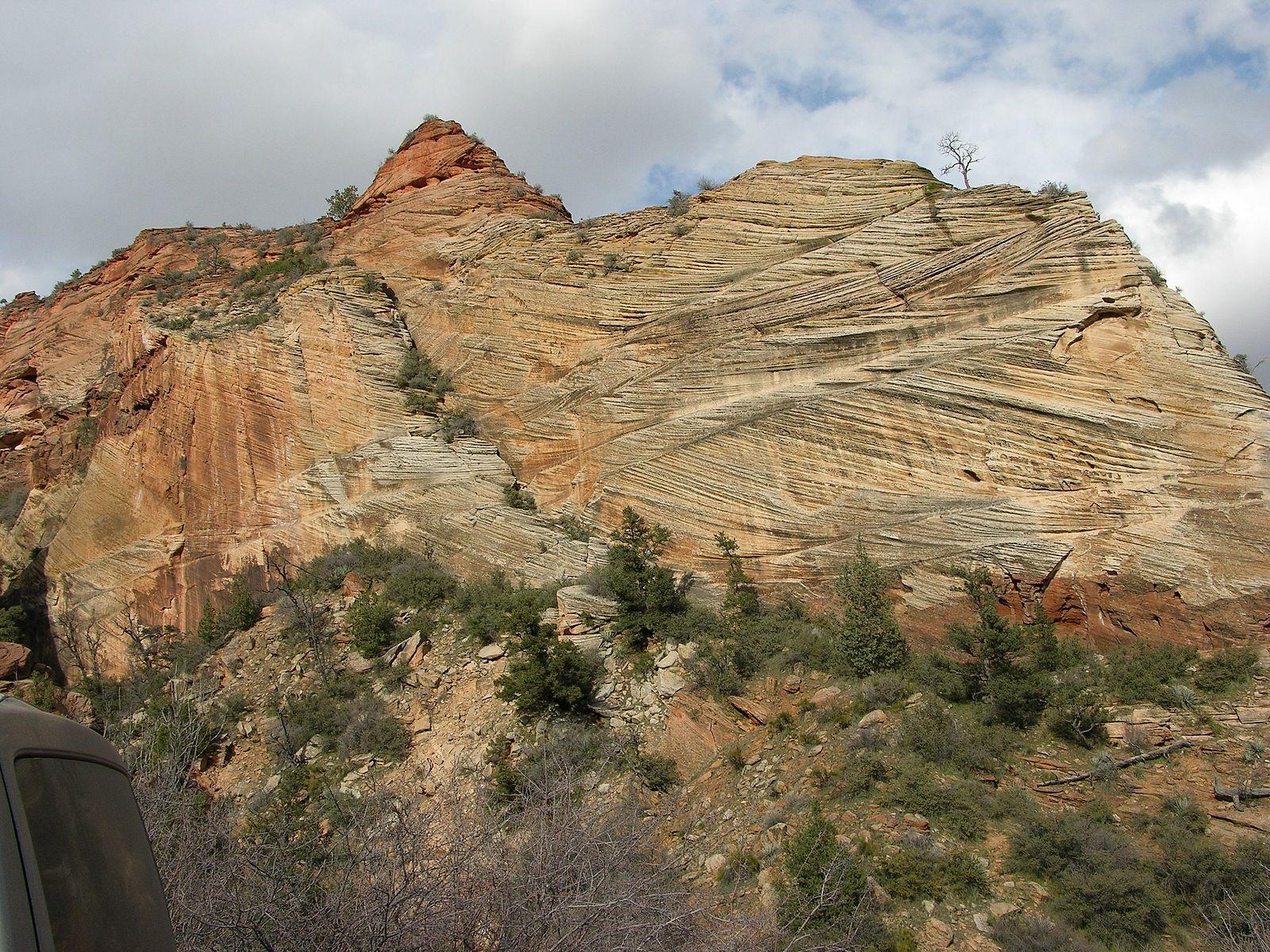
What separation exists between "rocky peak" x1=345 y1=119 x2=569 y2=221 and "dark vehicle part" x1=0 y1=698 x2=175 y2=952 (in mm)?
22363

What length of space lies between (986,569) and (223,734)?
49.7 ft

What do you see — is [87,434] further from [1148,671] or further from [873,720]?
[1148,671]

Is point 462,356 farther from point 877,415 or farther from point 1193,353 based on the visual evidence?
point 1193,353

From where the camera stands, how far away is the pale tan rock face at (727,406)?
1173cm

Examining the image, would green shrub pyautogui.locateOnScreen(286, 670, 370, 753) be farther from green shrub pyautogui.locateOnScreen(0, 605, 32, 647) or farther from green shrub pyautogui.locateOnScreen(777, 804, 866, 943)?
green shrub pyautogui.locateOnScreen(0, 605, 32, 647)

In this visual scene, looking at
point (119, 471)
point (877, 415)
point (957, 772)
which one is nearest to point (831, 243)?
point (877, 415)

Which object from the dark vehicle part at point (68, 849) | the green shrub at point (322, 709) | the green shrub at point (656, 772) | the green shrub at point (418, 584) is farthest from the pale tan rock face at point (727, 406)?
the dark vehicle part at point (68, 849)

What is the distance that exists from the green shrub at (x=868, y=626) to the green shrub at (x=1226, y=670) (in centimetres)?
409

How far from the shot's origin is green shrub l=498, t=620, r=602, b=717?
12.7 meters

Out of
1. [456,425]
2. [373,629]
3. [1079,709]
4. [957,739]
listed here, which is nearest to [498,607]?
[373,629]

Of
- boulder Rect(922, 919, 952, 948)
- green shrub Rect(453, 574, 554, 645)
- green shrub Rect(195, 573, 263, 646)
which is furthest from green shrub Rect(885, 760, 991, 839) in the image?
green shrub Rect(195, 573, 263, 646)

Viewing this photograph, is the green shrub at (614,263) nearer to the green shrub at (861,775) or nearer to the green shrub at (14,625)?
the green shrub at (861,775)

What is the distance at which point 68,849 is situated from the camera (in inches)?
77.4

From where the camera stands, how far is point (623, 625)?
14.1 m
